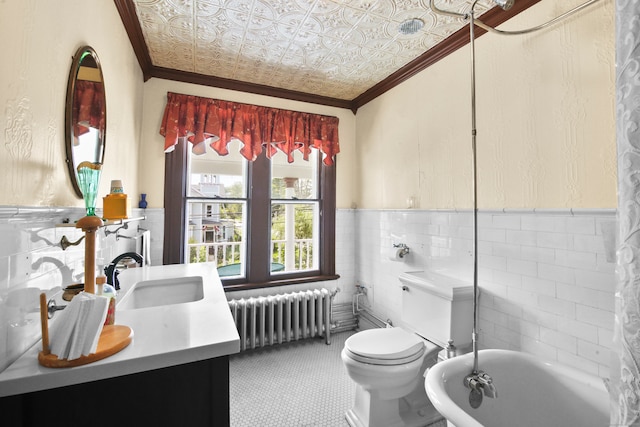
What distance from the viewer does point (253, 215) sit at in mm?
2732

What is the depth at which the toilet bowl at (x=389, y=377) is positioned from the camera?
5.07 ft

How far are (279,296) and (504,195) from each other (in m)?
1.91

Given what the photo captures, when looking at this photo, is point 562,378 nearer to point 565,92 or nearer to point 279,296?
point 565,92

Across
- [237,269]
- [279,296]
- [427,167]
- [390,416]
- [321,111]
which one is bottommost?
[390,416]

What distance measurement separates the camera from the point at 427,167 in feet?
7.22

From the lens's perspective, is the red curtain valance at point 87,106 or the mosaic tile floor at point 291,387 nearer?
the red curtain valance at point 87,106

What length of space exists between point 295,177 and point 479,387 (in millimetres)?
2290

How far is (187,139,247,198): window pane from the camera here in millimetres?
2617

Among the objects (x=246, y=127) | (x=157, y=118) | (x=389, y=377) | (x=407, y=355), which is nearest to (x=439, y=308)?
(x=407, y=355)

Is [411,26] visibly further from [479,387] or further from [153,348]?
[153,348]

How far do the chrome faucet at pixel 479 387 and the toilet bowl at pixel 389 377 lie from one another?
38 cm

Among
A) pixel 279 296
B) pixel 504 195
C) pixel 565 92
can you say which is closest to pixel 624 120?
pixel 565 92

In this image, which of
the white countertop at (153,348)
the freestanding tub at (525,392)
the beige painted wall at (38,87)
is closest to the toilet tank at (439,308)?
the freestanding tub at (525,392)

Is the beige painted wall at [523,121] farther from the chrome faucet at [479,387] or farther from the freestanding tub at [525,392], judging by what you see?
the chrome faucet at [479,387]
